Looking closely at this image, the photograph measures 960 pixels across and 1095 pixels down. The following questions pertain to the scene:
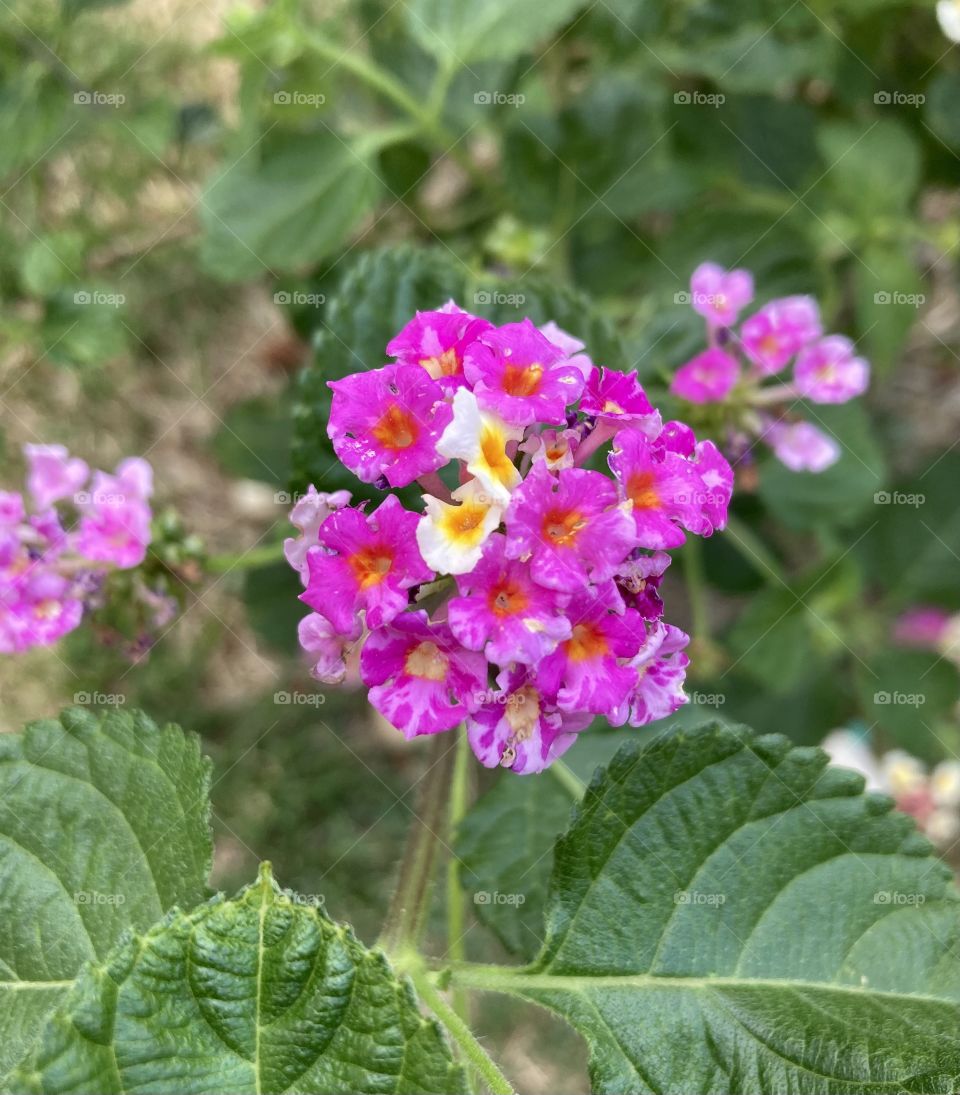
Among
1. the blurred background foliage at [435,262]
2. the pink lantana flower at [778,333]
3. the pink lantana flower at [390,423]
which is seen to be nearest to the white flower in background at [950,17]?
the blurred background foliage at [435,262]

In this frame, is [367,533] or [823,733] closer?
[367,533]

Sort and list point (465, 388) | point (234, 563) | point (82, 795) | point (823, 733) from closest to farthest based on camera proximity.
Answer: point (465, 388), point (82, 795), point (234, 563), point (823, 733)

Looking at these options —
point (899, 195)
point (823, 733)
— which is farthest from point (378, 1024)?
point (899, 195)

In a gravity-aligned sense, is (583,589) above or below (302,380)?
below

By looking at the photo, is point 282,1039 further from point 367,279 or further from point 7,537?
point 367,279

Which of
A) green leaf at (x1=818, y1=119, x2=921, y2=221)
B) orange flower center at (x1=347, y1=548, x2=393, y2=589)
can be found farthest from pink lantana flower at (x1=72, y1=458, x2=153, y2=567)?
green leaf at (x1=818, y1=119, x2=921, y2=221)

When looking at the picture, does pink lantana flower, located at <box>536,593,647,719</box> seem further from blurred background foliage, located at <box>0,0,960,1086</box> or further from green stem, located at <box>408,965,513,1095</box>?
blurred background foliage, located at <box>0,0,960,1086</box>

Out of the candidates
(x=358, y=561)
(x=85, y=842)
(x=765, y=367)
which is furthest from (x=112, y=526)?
(x=765, y=367)
